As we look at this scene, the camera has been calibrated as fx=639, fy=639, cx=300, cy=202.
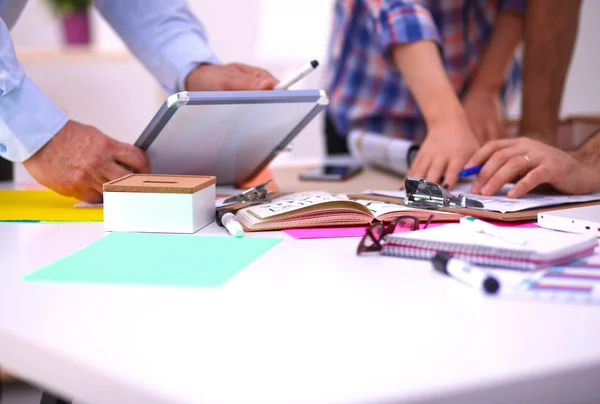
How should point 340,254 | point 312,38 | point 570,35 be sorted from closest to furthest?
point 340,254 < point 570,35 < point 312,38

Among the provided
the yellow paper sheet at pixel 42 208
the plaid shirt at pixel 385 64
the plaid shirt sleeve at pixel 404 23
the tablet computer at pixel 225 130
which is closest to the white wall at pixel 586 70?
the plaid shirt at pixel 385 64

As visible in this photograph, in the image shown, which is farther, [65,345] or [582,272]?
[582,272]

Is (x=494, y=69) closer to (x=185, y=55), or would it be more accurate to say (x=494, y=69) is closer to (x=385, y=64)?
(x=385, y=64)

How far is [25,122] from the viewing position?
3.15 ft

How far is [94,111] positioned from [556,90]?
2.46m

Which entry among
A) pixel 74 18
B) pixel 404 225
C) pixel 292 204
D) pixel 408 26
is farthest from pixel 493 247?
pixel 74 18

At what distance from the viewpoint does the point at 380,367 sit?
43 cm

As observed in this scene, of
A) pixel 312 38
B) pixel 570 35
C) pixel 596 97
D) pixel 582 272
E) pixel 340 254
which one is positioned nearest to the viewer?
pixel 582 272

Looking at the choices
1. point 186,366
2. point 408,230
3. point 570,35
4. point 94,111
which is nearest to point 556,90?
point 570,35

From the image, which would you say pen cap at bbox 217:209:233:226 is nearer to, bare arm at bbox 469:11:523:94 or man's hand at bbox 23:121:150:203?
man's hand at bbox 23:121:150:203

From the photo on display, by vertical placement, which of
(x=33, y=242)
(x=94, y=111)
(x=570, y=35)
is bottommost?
(x=94, y=111)

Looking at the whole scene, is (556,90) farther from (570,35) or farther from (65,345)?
(65,345)

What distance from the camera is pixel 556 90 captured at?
157 cm

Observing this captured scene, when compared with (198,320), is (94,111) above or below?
below
